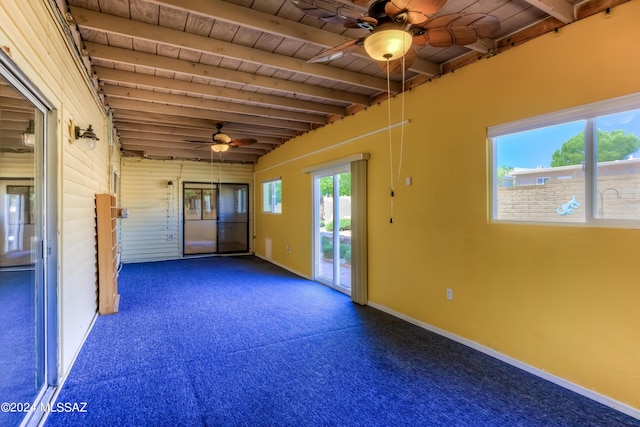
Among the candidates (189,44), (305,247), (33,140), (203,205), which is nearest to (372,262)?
(305,247)

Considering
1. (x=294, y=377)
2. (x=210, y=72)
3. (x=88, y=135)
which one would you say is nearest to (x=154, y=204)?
(x=88, y=135)

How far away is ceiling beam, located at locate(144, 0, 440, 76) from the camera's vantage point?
241cm

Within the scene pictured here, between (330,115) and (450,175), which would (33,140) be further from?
(330,115)

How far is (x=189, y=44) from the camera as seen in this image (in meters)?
2.93

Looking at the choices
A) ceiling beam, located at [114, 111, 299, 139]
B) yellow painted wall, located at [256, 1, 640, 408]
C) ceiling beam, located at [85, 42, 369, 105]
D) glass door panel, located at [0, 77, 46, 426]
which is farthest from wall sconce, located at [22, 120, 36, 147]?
yellow painted wall, located at [256, 1, 640, 408]

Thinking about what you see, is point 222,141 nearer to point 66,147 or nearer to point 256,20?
point 66,147

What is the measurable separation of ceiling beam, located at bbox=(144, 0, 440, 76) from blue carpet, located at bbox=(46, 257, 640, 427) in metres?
2.87

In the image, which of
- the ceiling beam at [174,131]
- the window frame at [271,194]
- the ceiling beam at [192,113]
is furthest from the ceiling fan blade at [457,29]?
the window frame at [271,194]

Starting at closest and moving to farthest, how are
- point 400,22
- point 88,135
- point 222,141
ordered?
point 400,22 < point 88,135 < point 222,141

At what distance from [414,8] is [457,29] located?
43 cm

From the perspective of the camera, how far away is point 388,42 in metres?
1.96

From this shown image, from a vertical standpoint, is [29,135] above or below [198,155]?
below

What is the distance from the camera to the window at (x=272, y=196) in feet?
26.0

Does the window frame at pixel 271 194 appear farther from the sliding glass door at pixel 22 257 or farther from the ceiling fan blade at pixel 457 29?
the ceiling fan blade at pixel 457 29
